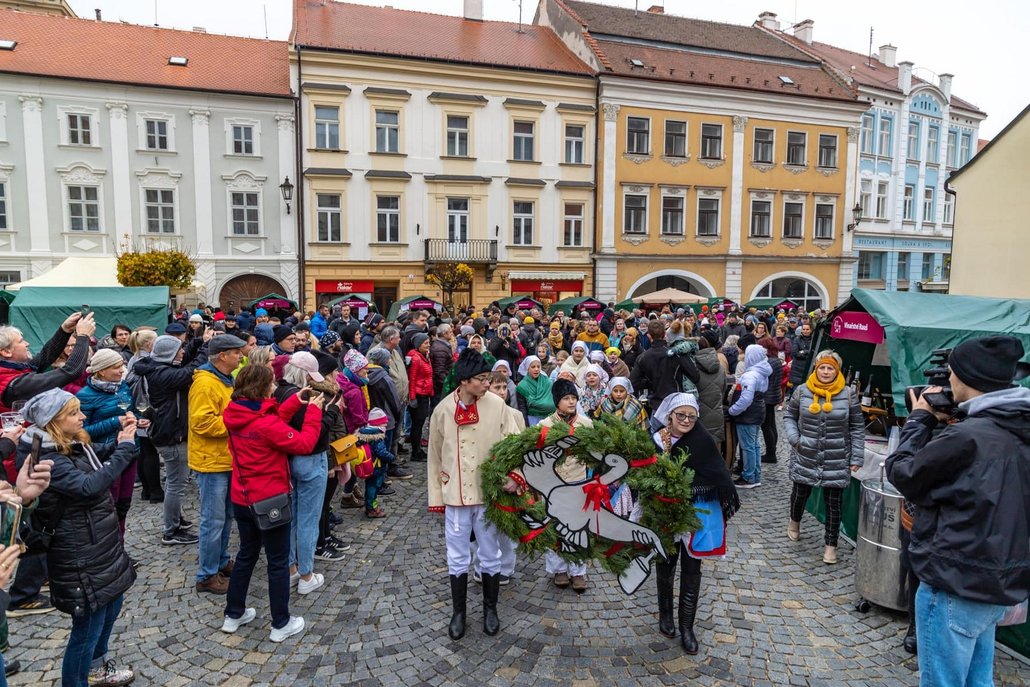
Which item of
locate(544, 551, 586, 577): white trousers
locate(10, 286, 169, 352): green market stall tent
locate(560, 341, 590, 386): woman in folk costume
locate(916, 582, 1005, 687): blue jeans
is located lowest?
locate(544, 551, 586, 577): white trousers

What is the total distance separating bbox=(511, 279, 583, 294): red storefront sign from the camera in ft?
89.3

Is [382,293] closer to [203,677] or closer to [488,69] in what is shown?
[488,69]

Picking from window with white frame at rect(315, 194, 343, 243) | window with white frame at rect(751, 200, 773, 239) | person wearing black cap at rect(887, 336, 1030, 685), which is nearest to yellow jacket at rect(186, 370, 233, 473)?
person wearing black cap at rect(887, 336, 1030, 685)

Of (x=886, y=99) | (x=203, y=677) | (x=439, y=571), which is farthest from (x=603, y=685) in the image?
(x=886, y=99)

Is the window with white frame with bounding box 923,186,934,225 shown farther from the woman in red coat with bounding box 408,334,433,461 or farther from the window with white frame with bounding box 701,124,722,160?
the woman in red coat with bounding box 408,334,433,461

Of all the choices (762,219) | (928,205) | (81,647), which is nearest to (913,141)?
(928,205)

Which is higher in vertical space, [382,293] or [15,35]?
[15,35]

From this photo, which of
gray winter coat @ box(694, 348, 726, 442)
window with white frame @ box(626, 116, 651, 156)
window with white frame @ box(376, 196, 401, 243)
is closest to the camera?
gray winter coat @ box(694, 348, 726, 442)

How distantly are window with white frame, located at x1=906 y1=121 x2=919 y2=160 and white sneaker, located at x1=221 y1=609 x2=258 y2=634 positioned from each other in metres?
39.0

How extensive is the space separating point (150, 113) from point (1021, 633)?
90.2ft

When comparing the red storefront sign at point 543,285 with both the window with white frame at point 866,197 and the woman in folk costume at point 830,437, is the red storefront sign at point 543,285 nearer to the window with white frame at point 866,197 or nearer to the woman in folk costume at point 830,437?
the window with white frame at point 866,197

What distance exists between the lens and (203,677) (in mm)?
4098

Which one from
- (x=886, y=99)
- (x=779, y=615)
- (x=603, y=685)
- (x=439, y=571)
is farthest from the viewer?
(x=886, y=99)

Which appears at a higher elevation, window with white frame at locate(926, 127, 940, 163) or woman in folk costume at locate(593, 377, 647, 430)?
window with white frame at locate(926, 127, 940, 163)
